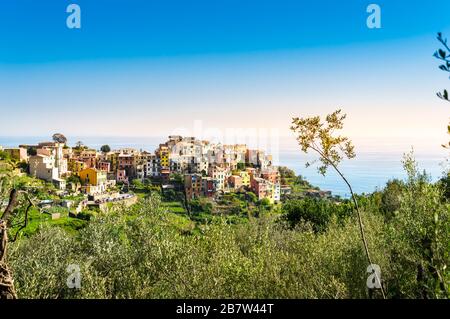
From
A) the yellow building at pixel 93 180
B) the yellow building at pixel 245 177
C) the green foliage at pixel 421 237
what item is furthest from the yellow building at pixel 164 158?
the green foliage at pixel 421 237

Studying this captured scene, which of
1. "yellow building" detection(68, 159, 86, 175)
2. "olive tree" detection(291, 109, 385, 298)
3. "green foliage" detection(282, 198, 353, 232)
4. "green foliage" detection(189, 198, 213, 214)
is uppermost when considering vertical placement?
"olive tree" detection(291, 109, 385, 298)

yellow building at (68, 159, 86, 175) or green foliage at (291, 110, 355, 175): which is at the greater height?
green foliage at (291, 110, 355, 175)

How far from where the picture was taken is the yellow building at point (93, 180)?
53.0m

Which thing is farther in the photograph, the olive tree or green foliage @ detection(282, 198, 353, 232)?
green foliage @ detection(282, 198, 353, 232)

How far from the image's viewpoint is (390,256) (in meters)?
9.07

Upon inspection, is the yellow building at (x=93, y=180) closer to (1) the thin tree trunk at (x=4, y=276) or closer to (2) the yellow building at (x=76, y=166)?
(2) the yellow building at (x=76, y=166)

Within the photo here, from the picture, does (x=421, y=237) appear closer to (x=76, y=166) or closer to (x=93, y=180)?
(x=93, y=180)

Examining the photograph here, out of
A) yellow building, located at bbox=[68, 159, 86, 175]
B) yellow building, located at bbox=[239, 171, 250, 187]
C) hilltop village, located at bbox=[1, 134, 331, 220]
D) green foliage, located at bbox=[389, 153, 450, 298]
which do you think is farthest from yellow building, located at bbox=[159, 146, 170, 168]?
green foliage, located at bbox=[389, 153, 450, 298]

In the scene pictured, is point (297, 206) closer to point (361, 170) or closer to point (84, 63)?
point (361, 170)

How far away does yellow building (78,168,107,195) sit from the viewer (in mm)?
53031

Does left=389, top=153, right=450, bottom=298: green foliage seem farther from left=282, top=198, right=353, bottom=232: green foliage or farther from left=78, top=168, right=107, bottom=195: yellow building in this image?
left=78, top=168, right=107, bottom=195: yellow building

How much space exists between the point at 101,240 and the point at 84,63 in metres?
5.98
